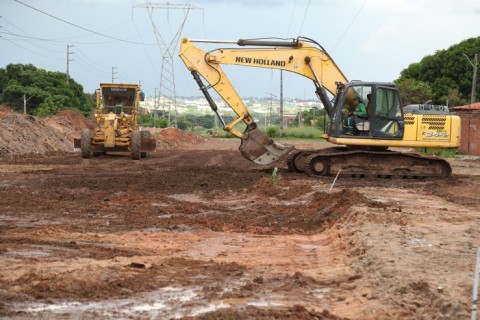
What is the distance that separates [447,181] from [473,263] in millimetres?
15047

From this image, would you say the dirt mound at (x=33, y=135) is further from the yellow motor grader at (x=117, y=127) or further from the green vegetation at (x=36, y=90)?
the green vegetation at (x=36, y=90)

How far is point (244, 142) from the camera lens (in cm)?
2489

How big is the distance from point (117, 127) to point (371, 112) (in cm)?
1398

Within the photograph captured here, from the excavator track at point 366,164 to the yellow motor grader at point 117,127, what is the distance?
419 inches

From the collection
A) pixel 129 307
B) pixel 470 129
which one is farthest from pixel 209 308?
pixel 470 129

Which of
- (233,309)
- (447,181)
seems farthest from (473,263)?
(447,181)

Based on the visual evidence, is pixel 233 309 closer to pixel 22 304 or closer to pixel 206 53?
pixel 22 304

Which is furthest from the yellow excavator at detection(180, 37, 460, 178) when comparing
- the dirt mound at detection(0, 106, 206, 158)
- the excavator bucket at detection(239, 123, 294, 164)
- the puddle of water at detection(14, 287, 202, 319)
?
the puddle of water at detection(14, 287, 202, 319)

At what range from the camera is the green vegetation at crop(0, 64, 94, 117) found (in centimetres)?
6631

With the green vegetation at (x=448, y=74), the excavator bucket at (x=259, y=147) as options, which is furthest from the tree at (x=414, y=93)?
the excavator bucket at (x=259, y=147)

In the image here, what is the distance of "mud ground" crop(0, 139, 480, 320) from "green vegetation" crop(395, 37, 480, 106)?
152ft

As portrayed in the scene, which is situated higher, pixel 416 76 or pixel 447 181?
pixel 416 76

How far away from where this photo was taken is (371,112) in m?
24.4

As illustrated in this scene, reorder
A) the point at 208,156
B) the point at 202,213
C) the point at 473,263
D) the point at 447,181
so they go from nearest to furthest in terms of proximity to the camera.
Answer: the point at 473,263
the point at 202,213
the point at 447,181
the point at 208,156
